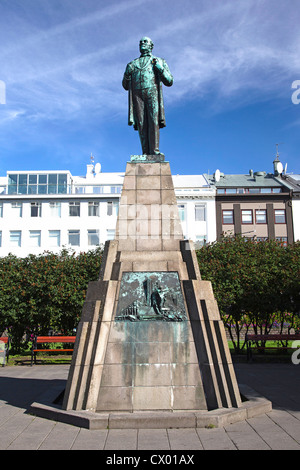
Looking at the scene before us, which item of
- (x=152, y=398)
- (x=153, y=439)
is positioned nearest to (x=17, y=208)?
(x=152, y=398)

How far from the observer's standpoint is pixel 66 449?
6750mm

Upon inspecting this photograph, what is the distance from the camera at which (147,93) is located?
1105cm

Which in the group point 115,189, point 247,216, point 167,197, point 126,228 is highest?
point 115,189

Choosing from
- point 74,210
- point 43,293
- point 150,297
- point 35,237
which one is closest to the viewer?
point 150,297

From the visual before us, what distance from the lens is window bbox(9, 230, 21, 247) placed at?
47781mm

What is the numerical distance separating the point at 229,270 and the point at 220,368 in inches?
577

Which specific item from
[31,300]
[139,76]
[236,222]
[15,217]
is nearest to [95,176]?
[15,217]

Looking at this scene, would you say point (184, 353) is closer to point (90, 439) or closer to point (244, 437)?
point (244, 437)

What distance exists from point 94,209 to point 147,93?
3798 centimetres

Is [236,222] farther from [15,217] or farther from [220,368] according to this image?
[220,368]

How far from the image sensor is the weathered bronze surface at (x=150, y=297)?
29.6 ft

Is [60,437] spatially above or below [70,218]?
below

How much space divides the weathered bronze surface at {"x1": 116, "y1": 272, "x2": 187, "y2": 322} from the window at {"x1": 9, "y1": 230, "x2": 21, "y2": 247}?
1622 inches
